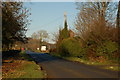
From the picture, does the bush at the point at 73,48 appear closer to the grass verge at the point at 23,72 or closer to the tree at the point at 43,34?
the grass verge at the point at 23,72

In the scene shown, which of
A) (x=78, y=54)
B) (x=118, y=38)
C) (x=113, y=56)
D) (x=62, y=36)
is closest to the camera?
(x=118, y=38)

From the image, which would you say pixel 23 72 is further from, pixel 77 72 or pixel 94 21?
A: pixel 94 21

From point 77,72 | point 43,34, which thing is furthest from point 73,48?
point 43,34

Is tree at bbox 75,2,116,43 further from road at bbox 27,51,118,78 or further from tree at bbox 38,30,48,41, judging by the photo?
tree at bbox 38,30,48,41

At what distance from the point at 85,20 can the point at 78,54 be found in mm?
9637

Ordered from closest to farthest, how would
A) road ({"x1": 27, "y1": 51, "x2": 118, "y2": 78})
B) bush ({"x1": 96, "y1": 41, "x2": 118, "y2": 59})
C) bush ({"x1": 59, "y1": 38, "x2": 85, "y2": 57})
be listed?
road ({"x1": 27, "y1": 51, "x2": 118, "y2": 78}) → bush ({"x1": 96, "y1": 41, "x2": 118, "y2": 59}) → bush ({"x1": 59, "y1": 38, "x2": 85, "y2": 57})

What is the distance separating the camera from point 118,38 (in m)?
27.2

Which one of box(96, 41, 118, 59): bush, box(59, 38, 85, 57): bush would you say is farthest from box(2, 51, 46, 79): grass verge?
box(59, 38, 85, 57): bush

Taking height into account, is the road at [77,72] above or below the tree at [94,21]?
below

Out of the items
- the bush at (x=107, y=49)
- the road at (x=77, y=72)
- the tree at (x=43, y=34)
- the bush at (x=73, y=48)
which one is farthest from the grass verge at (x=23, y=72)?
the tree at (x=43, y=34)

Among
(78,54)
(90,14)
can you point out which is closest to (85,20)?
(90,14)

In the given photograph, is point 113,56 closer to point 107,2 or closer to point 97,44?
point 97,44

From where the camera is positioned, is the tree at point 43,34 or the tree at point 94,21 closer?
the tree at point 94,21

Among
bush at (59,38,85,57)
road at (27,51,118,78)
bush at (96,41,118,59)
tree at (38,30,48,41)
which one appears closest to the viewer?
road at (27,51,118,78)
